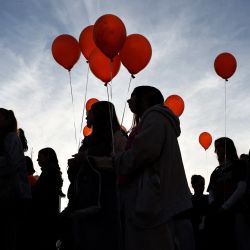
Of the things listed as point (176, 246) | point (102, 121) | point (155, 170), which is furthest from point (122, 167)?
point (102, 121)

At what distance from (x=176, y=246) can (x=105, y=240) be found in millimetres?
629

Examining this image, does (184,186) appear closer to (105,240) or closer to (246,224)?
(105,240)

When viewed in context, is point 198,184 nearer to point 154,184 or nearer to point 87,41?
point 87,41

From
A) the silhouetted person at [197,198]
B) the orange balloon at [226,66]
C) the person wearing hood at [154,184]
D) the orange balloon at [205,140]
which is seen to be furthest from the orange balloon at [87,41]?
the orange balloon at [205,140]

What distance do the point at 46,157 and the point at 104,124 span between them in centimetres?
161

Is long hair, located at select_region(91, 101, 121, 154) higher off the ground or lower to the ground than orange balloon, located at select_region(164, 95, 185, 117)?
lower

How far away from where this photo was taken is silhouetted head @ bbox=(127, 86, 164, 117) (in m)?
2.88

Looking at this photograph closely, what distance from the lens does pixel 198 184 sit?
649 centimetres

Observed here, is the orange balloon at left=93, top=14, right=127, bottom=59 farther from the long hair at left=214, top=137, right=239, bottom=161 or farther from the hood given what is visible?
the hood

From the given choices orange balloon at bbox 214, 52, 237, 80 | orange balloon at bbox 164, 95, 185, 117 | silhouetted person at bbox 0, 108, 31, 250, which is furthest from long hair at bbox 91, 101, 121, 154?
orange balloon at bbox 214, 52, 237, 80

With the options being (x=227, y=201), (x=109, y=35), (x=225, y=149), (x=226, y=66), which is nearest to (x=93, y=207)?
(x=109, y=35)

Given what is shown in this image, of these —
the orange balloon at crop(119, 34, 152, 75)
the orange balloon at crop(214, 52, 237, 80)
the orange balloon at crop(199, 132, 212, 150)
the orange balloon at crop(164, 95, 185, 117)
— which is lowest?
the orange balloon at crop(119, 34, 152, 75)

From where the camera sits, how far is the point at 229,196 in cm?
466

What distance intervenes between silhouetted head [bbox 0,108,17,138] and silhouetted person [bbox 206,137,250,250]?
7.16 feet
